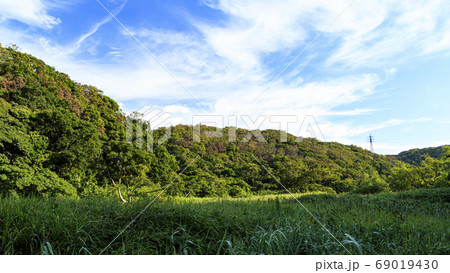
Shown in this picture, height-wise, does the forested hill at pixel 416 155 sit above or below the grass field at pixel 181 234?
above

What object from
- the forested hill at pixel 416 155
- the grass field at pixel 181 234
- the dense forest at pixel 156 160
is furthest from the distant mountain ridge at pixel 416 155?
the grass field at pixel 181 234

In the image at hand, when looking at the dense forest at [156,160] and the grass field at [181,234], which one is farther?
the dense forest at [156,160]

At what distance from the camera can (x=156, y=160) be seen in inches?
692

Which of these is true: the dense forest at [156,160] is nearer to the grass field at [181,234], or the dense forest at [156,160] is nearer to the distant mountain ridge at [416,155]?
the distant mountain ridge at [416,155]

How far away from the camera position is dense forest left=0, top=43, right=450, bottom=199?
44.5ft

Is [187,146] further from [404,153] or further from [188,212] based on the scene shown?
[404,153]

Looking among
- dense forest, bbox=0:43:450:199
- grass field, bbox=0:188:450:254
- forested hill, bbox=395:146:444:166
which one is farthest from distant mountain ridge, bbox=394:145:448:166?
grass field, bbox=0:188:450:254

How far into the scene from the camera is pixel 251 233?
13.7 feet

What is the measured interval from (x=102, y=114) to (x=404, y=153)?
953 inches

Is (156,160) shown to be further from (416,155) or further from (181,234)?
(416,155)

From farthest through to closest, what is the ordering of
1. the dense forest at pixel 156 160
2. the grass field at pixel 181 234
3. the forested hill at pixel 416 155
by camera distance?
the forested hill at pixel 416 155, the dense forest at pixel 156 160, the grass field at pixel 181 234

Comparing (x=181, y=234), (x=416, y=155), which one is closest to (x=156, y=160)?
(x=181, y=234)

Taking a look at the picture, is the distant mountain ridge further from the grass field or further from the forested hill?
the grass field

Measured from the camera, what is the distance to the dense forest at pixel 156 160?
13555 millimetres
